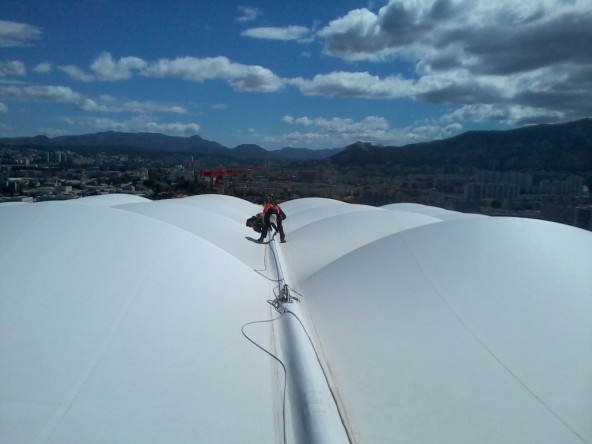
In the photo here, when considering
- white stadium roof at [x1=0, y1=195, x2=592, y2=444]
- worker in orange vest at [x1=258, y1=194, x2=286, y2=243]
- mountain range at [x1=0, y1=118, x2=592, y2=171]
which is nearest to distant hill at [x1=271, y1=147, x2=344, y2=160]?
mountain range at [x1=0, y1=118, x2=592, y2=171]

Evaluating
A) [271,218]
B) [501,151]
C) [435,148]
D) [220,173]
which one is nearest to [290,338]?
[271,218]

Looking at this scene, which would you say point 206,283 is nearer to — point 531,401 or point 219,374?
point 219,374

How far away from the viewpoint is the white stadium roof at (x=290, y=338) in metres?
4.43

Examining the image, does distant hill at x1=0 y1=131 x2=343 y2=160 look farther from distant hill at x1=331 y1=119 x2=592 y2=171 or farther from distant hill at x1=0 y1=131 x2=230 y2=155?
distant hill at x1=331 y1=119 x2=592 y2=171

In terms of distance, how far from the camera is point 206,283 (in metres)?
7.34

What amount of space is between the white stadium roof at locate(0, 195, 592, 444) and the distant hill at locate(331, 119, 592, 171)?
15.2 meters

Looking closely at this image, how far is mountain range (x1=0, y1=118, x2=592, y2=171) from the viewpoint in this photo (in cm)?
2214

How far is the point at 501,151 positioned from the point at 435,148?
5.17m

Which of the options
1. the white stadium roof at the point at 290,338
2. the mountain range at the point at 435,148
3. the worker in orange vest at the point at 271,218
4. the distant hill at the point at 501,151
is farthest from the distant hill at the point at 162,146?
the white stadium roof at the point at 290,338

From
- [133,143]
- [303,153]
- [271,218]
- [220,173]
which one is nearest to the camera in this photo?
[271,218]

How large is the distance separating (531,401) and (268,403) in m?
2.52

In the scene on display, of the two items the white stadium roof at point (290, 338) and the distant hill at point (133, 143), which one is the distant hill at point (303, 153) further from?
the white stadium roof at point (290, 338)

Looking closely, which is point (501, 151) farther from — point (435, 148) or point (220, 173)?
point (220, 173)

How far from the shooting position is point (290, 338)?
20.6 feet
